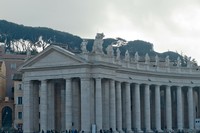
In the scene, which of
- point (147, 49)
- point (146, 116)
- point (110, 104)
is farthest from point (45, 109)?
point (147, 49)

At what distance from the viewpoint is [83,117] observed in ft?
246

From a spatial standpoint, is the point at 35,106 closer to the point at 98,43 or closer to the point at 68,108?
the point at 68,108

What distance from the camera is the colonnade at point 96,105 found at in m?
75.6

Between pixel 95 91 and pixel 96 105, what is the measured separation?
A: 1.90 metres

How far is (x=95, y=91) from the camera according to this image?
75.8 meters

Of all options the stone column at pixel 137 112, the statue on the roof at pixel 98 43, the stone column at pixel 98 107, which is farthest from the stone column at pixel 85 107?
the stone column at pixel 137 112

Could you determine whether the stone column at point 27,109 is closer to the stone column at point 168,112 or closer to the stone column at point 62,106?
the stone column at point 62,106

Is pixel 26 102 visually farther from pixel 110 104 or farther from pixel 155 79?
pixel 155 79

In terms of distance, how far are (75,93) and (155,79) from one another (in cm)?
1980

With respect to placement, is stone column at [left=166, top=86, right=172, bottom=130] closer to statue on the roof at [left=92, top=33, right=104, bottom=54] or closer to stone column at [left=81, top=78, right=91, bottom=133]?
statue on the roof at [left=92, top=33, right=104, bottom=54]

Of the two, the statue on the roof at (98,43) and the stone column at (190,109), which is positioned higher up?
the statue on the roof at (98,43)

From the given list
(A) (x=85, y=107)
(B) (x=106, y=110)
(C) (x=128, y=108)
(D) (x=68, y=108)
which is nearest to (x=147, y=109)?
(C) (x=128, y=108)

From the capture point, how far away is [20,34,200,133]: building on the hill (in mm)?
75812

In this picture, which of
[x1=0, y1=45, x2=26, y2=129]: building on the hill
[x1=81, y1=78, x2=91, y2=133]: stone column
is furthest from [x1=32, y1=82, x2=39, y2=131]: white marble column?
[x1=0, y1=45, x2=26, y2=129]: building on the hill
